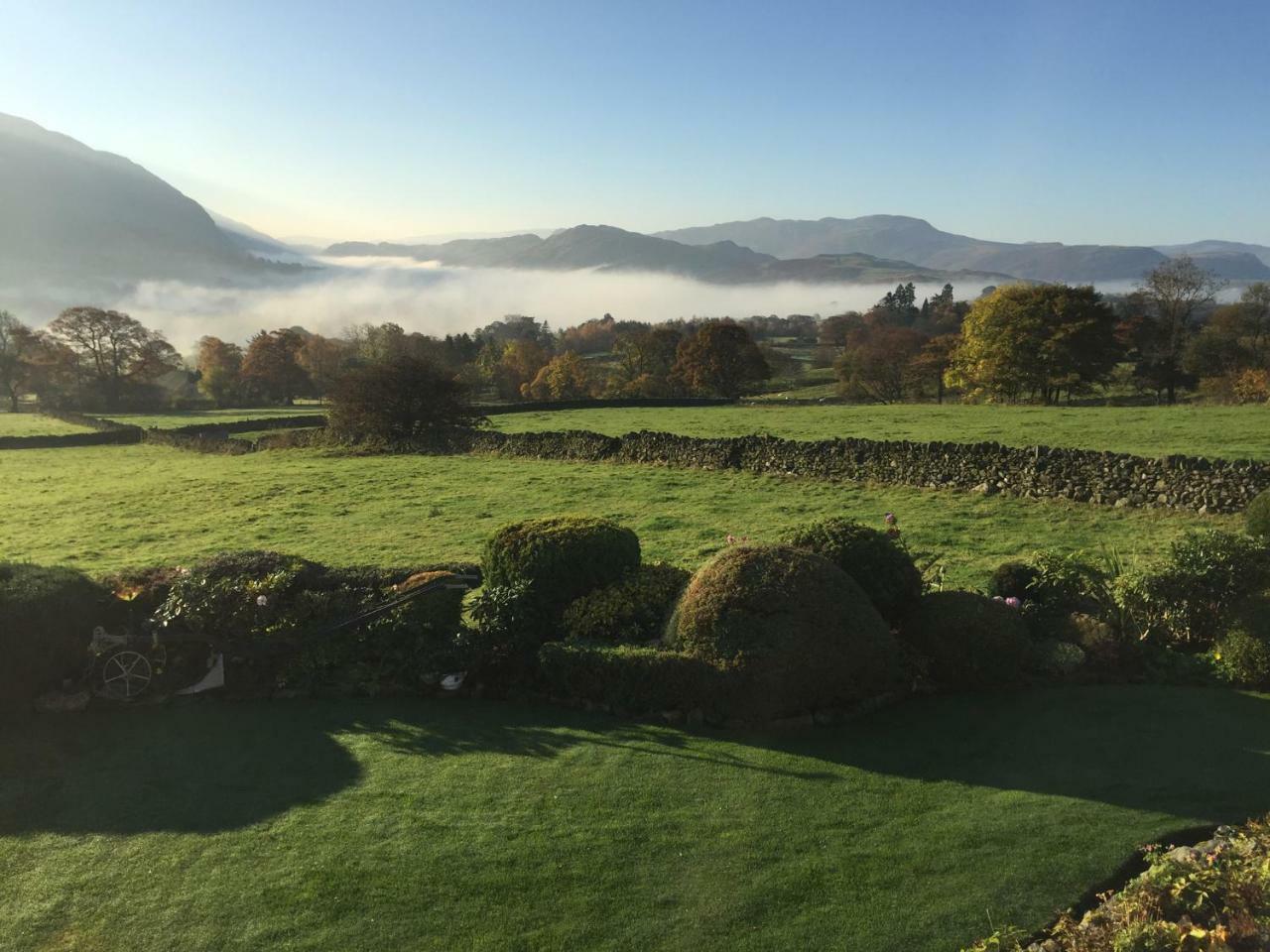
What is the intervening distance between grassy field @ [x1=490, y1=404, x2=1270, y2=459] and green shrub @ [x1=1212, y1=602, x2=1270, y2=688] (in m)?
16.4

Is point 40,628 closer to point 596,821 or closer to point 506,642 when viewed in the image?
point 506,642

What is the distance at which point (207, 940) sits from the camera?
5.57 metres

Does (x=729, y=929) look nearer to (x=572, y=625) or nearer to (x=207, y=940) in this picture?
(x=207, y=940)

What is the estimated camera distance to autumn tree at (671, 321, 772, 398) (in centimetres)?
7988

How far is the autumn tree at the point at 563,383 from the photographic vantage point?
92.2 m

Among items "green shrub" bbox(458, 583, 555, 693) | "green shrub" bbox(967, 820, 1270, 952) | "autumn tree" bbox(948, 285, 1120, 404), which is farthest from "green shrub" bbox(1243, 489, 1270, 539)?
"autumn tree" bbox(948, 285, 1120, 404)

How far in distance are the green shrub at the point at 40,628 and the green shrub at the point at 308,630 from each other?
957 mm

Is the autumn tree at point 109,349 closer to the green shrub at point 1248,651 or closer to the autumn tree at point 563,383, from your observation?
the autumn tree at point 563,383

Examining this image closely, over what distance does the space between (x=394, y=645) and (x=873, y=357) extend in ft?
218

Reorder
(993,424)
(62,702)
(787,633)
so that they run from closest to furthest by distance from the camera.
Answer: (787,633), (62,702), (993,424)

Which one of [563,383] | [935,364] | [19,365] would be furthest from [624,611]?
[19,365]

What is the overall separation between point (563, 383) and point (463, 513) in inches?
2763

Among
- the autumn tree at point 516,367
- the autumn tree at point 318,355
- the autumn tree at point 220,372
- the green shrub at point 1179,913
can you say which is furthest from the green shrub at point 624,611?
the autumn tree at point 318,355

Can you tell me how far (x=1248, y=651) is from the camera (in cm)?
902
